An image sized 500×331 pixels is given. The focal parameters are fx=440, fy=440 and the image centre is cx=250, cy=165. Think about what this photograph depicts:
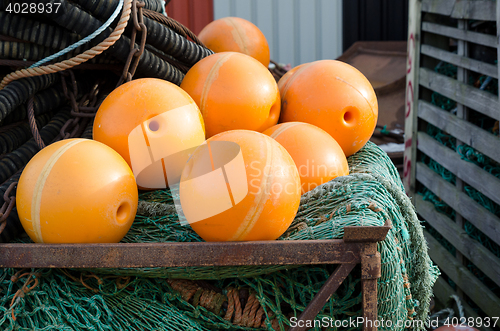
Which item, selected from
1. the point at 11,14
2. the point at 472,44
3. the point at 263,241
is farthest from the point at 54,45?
the point at 472,44

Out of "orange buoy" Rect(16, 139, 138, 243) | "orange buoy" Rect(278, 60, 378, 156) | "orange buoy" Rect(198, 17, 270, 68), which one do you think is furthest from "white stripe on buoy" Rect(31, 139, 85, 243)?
"orange buoy" Rect(198, 17, 270, 68)

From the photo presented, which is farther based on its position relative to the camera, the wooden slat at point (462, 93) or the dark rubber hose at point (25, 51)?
the wooden slat at point (462, 93)

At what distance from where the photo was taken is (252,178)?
3.52ft

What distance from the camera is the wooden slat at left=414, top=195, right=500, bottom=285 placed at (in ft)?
7.86

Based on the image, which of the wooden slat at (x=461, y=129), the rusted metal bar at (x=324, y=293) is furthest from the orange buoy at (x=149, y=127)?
the wooden slat at (x=461, y=129)

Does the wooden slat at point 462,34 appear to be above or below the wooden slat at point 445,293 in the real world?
above

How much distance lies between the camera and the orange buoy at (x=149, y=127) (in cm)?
128

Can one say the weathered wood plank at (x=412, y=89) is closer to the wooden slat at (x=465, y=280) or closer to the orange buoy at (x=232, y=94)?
the wooden slat at (x=465, y=280)

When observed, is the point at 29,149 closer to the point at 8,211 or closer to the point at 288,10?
the point at 8,211

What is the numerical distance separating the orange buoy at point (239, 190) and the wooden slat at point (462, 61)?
1.76 m

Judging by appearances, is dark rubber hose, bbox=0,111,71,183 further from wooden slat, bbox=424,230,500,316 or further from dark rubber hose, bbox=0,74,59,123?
wooden slat, bbox=424,230,500,316

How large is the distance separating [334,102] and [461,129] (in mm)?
1461

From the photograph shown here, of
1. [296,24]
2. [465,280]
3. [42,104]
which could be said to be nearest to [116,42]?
[42,104]

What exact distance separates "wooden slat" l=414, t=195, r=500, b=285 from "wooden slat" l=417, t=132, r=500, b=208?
337 mm
